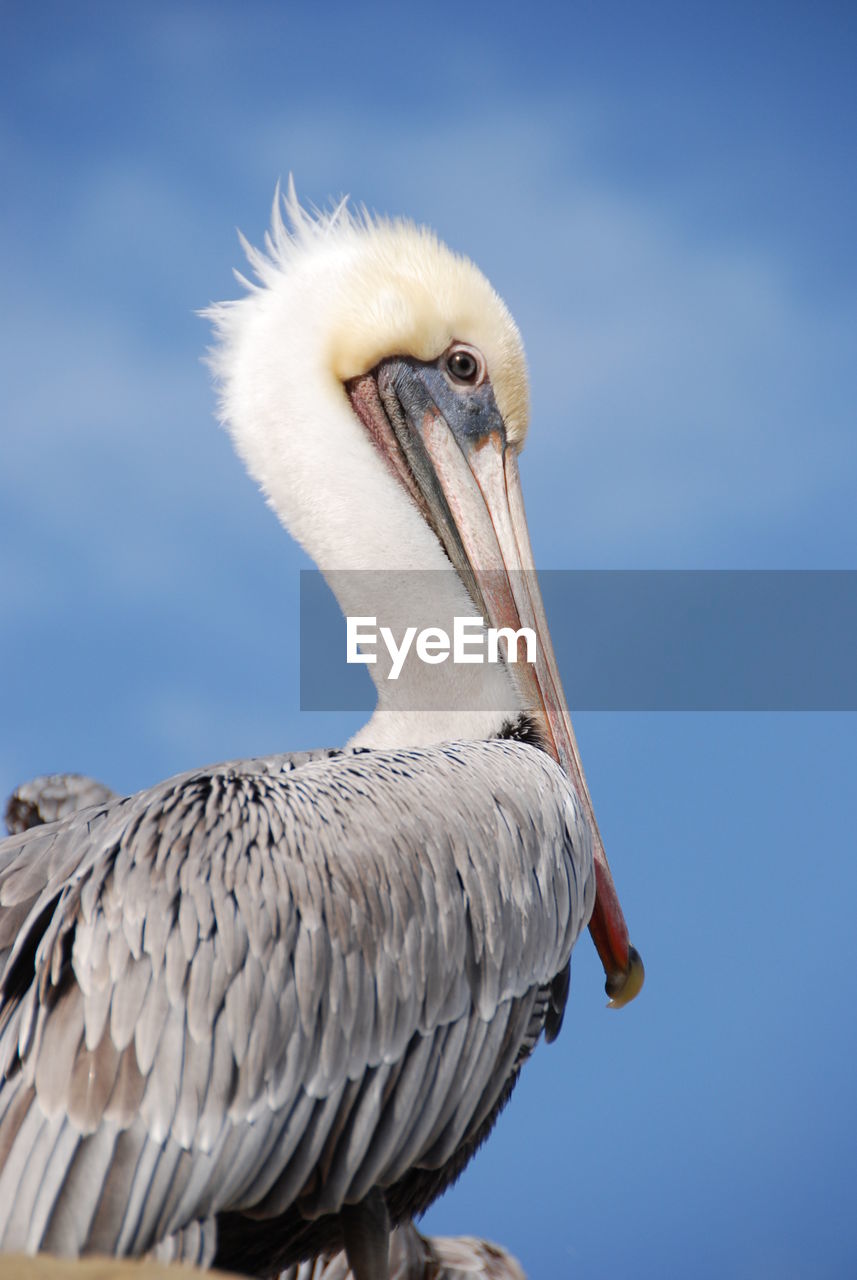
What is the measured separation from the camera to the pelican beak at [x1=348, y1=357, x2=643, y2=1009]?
4715 mm

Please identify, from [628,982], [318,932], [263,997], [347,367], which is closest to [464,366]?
[347,367]

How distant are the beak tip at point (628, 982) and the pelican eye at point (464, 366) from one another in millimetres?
2048

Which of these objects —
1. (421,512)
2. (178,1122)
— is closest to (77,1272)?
(178,1122)

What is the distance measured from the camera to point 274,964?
3104mm

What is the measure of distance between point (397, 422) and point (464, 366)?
0.32 m

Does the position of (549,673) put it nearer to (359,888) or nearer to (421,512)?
(421,512)

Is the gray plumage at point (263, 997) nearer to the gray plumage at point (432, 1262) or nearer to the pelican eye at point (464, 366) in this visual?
the gray plumage at point (432, 1262)

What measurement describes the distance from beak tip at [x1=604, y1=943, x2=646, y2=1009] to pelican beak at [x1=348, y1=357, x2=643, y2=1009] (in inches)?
1.3

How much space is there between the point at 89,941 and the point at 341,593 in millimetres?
1838

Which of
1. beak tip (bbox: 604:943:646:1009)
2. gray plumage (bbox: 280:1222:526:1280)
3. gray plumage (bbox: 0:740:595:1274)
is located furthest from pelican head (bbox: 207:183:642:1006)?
gray plumage (bbox: 280:1222:526:1280)

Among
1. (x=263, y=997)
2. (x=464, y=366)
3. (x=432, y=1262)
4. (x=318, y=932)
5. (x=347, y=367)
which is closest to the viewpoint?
(x=263, y=997)

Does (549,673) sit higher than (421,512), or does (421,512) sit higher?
(421,512)
